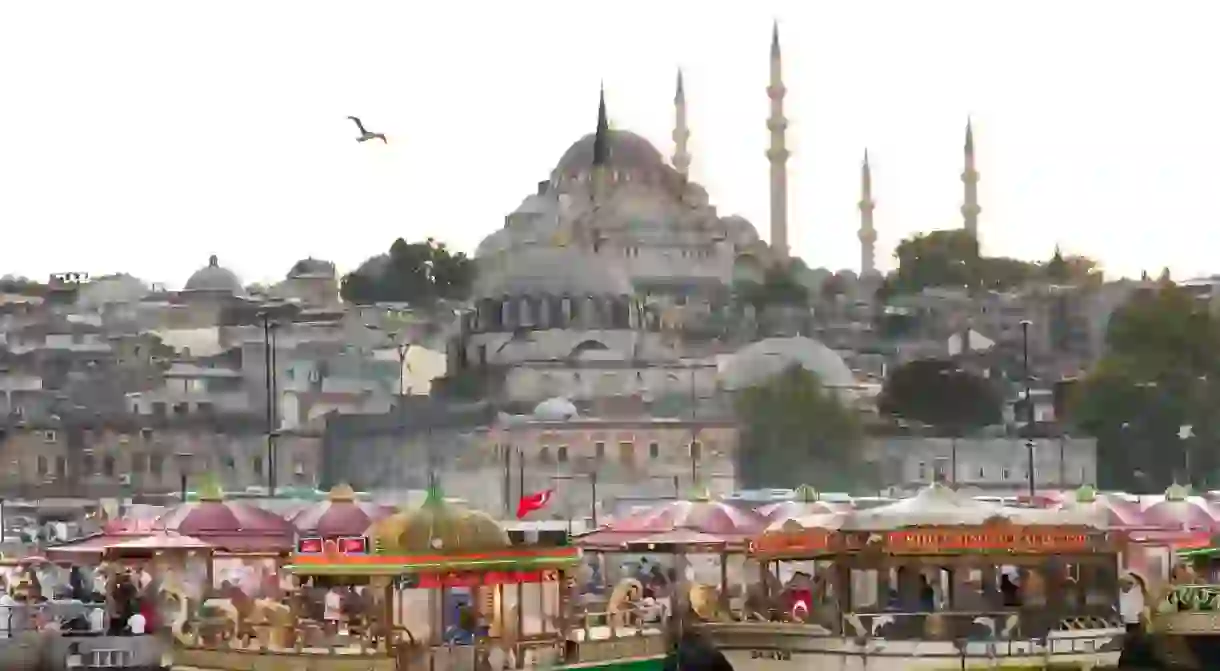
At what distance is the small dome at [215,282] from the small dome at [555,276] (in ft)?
103

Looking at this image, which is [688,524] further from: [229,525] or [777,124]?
[777,124]

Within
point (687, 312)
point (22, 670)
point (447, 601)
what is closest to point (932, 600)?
point (447, 601)

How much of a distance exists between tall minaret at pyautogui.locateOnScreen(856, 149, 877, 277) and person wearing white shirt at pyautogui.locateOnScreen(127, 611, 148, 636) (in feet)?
344

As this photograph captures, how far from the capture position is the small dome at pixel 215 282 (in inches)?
5640

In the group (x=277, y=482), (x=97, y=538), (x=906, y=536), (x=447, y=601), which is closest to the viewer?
(x=447, y=601)

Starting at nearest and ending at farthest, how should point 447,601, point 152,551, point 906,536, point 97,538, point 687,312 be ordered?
point 447,601, point 906,536, point 152,551, point 97,538, point 687,312

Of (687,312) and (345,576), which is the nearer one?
(345,576)

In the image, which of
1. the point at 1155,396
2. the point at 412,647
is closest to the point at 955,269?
the point at 1155,396

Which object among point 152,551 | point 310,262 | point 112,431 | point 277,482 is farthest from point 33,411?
point 152,551

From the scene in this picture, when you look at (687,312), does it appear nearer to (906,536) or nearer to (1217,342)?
(1217,342)

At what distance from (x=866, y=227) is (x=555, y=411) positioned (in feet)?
141

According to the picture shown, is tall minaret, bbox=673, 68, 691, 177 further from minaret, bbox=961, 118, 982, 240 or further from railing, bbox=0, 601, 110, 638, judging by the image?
railing, bbox=0, 601, 110, 638

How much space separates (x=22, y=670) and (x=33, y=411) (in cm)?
8165

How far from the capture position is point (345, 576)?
2848 centimetres
